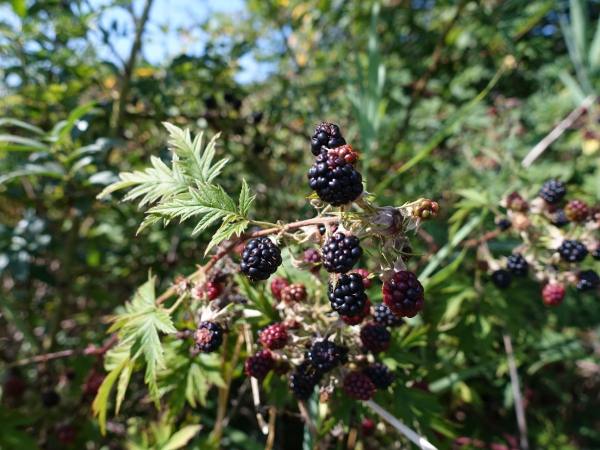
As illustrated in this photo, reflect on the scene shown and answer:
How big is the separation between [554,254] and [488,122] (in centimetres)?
205

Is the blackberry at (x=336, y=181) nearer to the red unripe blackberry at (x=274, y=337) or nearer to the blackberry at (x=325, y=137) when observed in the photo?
the blackberry at (x=325, y=137)

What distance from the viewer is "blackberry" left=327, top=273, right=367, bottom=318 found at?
3.18ft

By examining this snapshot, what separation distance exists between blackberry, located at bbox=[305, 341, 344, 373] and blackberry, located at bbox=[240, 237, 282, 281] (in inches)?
12.0

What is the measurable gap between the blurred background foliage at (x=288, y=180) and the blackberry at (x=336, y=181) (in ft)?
2.51

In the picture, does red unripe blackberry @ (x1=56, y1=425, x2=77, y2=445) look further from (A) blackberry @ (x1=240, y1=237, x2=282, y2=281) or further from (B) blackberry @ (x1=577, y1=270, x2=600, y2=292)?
(B) blackberry @ (x1=577, y1=270, x2=600, y2=292)

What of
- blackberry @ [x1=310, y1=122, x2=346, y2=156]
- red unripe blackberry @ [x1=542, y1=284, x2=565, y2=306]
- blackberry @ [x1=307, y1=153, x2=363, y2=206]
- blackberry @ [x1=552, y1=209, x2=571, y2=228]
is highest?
blackberry @ [x1=552, y1=209, x2=571, y2=228]

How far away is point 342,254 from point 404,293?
173 mm

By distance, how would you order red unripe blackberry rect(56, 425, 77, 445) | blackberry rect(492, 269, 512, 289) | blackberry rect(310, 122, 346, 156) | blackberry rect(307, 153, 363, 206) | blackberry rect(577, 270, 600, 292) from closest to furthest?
blackberry rect(307, 153, 363, 206), blackberry rect(310, 122, 346, 156), blackberry rect(577, 270, 600, 292), blackberry rect(492, 269, 512, 289), red unripe blackberry rect(56, 425, 77, 445)

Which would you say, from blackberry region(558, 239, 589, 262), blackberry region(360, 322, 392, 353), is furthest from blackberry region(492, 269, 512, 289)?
blackberry region(360, 322, 392, 353)

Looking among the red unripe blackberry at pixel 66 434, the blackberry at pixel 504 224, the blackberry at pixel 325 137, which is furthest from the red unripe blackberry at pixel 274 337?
the red unripe blackberry at pixel 66 434

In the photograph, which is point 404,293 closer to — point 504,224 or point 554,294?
point 554,294

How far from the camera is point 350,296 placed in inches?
38.3

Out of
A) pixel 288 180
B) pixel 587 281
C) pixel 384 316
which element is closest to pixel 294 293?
pixel 384 316

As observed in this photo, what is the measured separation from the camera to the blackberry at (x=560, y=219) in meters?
1.52
